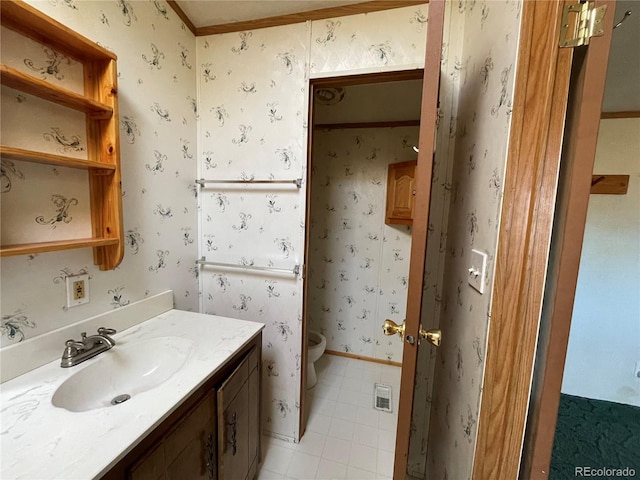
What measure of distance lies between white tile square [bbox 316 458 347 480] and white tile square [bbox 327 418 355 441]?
0.18m

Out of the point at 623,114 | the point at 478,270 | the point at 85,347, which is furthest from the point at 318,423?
the point at 623,114

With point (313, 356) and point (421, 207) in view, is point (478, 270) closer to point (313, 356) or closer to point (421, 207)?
point (421, 207)

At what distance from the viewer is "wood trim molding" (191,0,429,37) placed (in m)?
1.18

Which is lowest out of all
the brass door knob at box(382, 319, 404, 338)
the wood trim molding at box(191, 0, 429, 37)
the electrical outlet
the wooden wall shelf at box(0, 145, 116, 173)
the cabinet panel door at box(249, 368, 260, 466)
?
the cabinet panel door at box(249, 368, 260, 466)

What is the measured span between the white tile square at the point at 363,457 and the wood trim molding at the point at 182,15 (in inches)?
101

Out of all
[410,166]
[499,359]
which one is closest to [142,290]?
[499,359]

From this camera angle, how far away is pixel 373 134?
7.55 feet

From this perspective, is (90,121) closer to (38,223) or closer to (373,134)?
(38,223)

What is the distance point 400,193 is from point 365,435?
174 cm

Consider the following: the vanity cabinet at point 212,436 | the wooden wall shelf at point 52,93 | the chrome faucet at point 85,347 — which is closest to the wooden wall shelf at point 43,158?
the wooden wall shelf at point 52,93

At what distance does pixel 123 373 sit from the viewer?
0.97 metres

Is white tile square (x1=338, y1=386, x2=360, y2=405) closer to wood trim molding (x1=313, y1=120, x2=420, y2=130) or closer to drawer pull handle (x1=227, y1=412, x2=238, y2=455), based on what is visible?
drawer pull handle (x1=227, y1=412, x2=238, y2=455)

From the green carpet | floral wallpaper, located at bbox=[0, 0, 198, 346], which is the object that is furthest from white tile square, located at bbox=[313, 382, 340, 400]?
the green carpet

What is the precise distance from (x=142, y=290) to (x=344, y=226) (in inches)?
66.1
